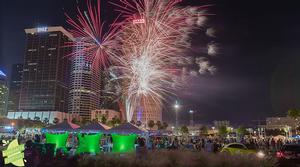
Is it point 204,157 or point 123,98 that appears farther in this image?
point 123,98

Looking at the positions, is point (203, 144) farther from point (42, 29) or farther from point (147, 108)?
point (42, 29)

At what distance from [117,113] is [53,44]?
1990 inches

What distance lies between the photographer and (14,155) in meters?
14.2

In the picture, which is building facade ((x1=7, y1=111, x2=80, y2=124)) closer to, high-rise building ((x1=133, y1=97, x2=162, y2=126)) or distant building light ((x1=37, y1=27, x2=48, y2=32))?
distant building light ((x1=37, y1=27, x2=48, y2=32))

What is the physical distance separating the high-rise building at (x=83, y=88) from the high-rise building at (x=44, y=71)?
26.6 ft

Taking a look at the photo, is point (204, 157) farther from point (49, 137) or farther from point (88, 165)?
point (49, 137)

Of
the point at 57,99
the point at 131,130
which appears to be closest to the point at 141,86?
the point at 131,130

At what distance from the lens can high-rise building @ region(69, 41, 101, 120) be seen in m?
122

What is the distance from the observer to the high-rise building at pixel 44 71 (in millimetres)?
157375

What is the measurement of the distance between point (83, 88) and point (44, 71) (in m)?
32.0

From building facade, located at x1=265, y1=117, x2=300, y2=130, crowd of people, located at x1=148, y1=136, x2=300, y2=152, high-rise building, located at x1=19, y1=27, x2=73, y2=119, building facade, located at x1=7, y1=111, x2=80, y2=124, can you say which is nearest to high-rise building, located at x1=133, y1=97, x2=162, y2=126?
crowd of people, located at x1=148, y1=136, x2=300, y2=152

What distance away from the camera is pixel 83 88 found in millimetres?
138000

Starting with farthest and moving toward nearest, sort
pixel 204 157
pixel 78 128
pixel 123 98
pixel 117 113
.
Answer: pixel 117 113 → pixel 123 98 → pixel 78 128 → pixel 204 157

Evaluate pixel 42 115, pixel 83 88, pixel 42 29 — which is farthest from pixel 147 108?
pixel 42 29
